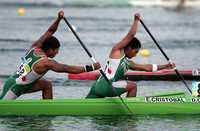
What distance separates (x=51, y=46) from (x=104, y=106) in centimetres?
160

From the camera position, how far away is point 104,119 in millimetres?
17188

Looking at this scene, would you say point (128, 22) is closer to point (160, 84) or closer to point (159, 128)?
point (160, 84)

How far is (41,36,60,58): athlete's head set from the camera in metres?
16.7

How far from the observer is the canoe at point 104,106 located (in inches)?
669

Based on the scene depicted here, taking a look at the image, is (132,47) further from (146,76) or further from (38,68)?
(146,76)

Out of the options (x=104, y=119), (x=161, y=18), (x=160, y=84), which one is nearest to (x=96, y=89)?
(x=104, y=119)

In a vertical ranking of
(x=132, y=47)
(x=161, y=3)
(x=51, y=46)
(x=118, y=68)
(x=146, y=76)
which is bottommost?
(x=146, y=76)

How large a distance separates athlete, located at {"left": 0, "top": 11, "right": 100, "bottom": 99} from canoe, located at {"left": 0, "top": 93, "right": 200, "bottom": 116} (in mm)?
348

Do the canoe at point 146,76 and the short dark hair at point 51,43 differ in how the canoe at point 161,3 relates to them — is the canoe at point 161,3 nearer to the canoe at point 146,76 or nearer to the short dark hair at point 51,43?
the canoe at point 146,76

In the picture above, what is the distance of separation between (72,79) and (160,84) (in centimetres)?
232

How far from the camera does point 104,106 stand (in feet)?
56.3

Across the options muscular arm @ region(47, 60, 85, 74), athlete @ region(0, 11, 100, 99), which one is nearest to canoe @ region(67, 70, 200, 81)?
athlete @ region(0, 11, 100, 99)

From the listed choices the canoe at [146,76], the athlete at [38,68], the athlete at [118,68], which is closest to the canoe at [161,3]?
the canoe at [146,76]

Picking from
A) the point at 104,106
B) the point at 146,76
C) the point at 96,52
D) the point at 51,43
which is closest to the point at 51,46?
the point at 51,43
